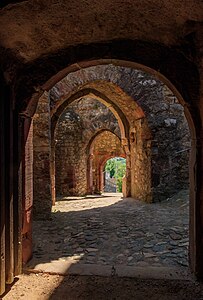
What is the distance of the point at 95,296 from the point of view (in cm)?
228

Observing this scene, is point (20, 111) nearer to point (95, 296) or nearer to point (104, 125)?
point (95, 296)

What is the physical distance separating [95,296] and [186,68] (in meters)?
2.22


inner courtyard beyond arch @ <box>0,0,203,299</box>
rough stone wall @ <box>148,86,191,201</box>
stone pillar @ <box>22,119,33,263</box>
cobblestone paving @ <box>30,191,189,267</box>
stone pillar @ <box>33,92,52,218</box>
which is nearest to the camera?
inner courtyard beyond arch @ <box>0,0,203,299</box>

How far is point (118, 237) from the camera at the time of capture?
4.02 meters

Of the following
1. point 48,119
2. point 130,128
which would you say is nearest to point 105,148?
point 130,128

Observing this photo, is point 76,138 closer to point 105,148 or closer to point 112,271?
point 105,148

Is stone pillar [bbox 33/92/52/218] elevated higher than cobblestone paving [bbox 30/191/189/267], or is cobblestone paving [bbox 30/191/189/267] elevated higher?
stone pillar [bbox 33/92/52/218]

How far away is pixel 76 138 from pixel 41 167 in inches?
312

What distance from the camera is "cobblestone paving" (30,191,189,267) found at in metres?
3.17

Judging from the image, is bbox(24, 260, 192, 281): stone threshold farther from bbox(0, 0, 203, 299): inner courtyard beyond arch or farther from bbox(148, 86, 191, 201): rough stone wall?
bbox(148, 86, 191, 201): rough stone wall

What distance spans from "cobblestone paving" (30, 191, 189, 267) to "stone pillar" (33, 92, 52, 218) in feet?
1.02

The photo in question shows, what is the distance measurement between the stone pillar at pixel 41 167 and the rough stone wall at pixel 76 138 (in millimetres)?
6696

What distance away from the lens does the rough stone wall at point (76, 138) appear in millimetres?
12242

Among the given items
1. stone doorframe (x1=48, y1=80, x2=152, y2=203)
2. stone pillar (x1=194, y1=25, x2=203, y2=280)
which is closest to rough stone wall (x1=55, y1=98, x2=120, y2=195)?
stone doorframe (x1=48, y1=80, x2=152, y2=203)
